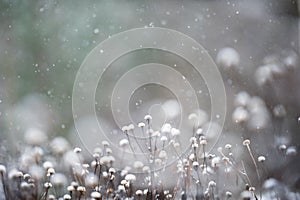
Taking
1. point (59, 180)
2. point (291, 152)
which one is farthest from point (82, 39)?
point (291, 152)

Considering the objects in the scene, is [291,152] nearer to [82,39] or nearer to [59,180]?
[59,180]

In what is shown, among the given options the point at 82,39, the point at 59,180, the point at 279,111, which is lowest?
the point at 59,180

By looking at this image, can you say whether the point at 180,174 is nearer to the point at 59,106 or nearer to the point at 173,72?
the point at 173,72

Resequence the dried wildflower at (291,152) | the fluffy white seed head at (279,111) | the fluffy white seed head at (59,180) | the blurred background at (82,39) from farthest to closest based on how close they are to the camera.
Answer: the blurred background at (82,39) < the fluffy white seed head at (279,111) < the dried wildflower at (291,152) < the fluffy white seed head at (59,180)

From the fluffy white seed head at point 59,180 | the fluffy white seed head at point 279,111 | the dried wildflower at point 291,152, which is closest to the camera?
the fluffy white seed head at point 59,180

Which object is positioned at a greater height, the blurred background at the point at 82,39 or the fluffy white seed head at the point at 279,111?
the blurred background at the point at 82,39

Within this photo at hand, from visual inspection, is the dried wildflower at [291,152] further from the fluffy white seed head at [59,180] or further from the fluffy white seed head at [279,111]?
the fluffy white seed head at [59,180]

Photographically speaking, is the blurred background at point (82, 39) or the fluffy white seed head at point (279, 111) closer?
the fluffy white seed head at point (279, 111)

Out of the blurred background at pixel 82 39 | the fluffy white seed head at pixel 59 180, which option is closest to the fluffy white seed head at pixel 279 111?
the blurred background at pixel 82 39

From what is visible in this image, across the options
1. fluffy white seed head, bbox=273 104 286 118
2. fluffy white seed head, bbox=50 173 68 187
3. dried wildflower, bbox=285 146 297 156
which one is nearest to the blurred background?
fluffy white seed head, bbox=273 104 286 118

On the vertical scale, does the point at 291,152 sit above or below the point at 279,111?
below
